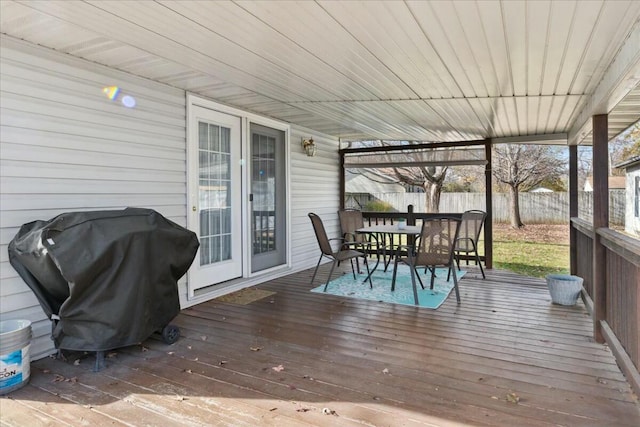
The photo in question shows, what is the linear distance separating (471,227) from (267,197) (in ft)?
10.2

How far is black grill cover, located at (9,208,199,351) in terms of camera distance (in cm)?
244

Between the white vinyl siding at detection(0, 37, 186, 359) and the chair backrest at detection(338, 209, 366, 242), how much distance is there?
115 inches

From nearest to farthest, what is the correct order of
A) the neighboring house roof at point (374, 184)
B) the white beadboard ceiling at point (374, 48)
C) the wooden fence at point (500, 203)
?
the white beadboard ceiling at point (374, 48) → the wooden fence at point (500, 203) → the neighboring house roof at point (374, 184)

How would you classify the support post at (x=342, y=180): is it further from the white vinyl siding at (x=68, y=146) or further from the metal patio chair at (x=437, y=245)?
the white vinyl siding at (x=68, y=146)

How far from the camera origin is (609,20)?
6.73 feet

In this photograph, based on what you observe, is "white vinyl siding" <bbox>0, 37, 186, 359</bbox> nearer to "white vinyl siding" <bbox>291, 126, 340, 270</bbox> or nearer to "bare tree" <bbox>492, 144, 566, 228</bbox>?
"white vinyl siding" <bbox>291, 126, 340, 270</bbox>

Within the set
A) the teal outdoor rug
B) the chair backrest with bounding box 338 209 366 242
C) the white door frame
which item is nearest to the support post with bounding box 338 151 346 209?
the chair backrest with bounding box 338 209 366 242

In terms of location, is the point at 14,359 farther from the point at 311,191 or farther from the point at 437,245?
the point at 311,191

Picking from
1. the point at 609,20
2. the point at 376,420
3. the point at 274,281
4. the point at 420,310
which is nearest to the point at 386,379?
the point at 376,420

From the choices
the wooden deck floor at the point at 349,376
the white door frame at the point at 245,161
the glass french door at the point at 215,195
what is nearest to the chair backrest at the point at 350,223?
the white door frame at the point at 245,161

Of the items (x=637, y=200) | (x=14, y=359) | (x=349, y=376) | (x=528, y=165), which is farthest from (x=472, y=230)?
A: (x=528, y=165)

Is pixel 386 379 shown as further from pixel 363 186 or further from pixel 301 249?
pixel 363 186

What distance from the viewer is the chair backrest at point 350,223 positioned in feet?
20.1

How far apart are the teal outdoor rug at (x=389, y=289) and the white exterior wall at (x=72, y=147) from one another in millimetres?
1979
